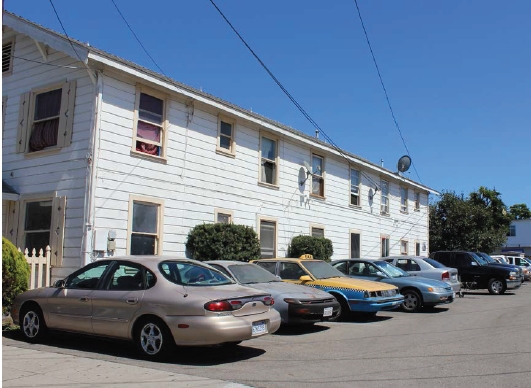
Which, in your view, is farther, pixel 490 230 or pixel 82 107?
pixel 490 230

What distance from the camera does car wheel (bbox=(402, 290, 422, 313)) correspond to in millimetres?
14445

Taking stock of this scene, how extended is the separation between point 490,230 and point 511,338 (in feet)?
86.1

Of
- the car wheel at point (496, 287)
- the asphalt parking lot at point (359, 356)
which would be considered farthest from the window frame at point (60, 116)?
the car wheel at point (496, 287)

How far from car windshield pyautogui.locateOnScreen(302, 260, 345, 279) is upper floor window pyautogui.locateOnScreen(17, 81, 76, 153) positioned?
617cm

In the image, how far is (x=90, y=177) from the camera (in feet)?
38.9

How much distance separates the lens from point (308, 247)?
1798cm

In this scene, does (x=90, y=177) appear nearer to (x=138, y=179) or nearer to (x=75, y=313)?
(x=138, y=179)

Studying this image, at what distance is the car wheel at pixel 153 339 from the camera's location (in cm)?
729

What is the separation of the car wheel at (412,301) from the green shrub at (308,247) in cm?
414

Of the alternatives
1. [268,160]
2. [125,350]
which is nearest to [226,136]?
[268,160]

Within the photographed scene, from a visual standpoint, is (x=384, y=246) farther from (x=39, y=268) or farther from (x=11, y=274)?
(x=11, y=274)

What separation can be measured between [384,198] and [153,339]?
19.8 meters

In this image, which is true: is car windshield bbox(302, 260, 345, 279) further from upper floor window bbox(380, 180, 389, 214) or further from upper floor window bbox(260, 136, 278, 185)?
upper floor window bbox(380, 180, 389, 214)

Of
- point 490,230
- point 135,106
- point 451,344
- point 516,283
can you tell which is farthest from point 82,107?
point 490,230
